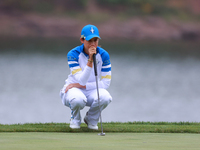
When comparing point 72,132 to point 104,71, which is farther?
point 104,71

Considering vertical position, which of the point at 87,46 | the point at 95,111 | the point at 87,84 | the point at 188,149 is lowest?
the point at 188,149

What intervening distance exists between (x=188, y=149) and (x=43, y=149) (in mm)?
828

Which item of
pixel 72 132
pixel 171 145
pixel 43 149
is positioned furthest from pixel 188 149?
pixel 72 132

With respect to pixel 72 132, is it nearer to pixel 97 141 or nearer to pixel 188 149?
pixel 97 141

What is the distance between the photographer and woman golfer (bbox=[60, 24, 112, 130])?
319cm

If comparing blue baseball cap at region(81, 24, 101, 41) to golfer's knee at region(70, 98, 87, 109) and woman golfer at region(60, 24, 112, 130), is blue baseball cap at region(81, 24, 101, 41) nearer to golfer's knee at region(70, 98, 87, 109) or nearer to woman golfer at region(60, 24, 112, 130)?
woman golfer at region(60, 24, 112, 130)

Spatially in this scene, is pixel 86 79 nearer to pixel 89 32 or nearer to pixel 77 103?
pixel 77 103

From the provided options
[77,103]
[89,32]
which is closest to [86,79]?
[77,103]

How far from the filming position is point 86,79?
10.4ft

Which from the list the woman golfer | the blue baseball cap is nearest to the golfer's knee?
the woman golfer

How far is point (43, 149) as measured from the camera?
6.71 ft

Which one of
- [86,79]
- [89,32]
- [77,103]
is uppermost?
[89,32]

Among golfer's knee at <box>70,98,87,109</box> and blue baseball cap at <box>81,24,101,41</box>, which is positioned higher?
blue baseball cap at <box>81,24,101,41</box>

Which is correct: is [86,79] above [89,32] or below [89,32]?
below
